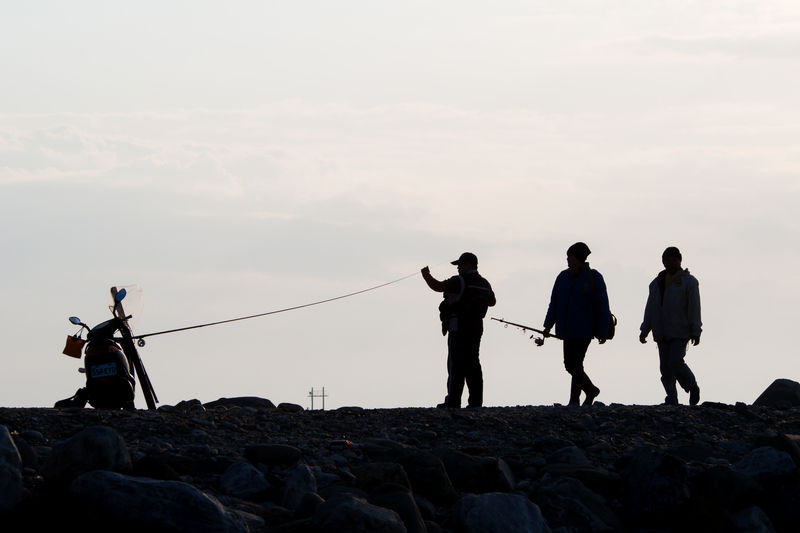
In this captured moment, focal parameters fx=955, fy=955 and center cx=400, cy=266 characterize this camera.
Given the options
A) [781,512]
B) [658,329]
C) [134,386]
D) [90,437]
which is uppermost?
[658,329]

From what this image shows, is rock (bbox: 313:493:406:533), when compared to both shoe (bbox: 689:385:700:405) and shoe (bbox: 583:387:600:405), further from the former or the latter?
shoe (bbox: 689:385:700:405)

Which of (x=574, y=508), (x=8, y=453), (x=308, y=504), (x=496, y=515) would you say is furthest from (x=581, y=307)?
(x=8, y=453)

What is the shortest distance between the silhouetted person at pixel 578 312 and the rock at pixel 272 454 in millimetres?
4686

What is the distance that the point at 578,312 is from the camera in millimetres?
10656

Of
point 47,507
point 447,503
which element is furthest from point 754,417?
point 47,507

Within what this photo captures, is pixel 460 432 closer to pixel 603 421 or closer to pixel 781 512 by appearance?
pixel 603 421

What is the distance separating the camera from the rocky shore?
5.24 metres

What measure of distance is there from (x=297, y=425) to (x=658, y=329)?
507 cm

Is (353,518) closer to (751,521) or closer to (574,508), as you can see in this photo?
(574,508)

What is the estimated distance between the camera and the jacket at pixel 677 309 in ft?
36.2

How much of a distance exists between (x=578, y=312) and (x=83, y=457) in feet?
20.6

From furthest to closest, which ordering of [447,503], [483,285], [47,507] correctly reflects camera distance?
[483,285] → [447,503] → [47,507]

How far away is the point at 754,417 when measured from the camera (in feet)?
32.9

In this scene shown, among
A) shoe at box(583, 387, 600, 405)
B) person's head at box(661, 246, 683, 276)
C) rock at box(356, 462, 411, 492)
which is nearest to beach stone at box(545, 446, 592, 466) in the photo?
rock at box(356, 462, 411, 492)
